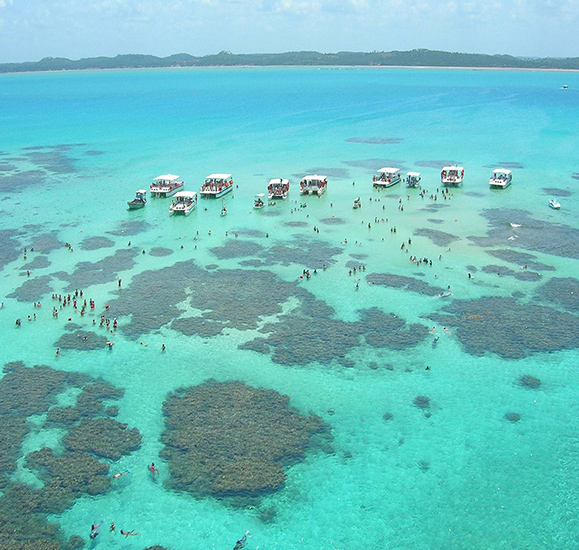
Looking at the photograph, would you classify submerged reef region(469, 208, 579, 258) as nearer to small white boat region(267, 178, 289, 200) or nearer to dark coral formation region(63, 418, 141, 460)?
small white boat region(267, 178, 289, 200)

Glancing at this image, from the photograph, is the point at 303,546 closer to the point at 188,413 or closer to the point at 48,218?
the point at 188,413

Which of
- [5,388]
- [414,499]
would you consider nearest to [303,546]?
[414,499]

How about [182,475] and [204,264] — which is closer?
[182,475]

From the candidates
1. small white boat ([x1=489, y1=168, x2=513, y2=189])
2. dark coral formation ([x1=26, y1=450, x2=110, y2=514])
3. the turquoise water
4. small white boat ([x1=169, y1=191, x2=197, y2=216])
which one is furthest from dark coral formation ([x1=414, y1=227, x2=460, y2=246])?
dark coral formation ([x1=26, y1=450, x2=110, y2=514])

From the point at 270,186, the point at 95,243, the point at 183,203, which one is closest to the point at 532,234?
the point at 270,186

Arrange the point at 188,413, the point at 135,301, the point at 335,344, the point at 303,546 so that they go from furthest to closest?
the point at 135,301
the point at 335,344
the point at 188,413
the point at 303,546

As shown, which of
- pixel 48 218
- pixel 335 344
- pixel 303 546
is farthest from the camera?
pixel 48 218

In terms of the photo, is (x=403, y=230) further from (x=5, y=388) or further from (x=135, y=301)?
(x=5, y=388)
